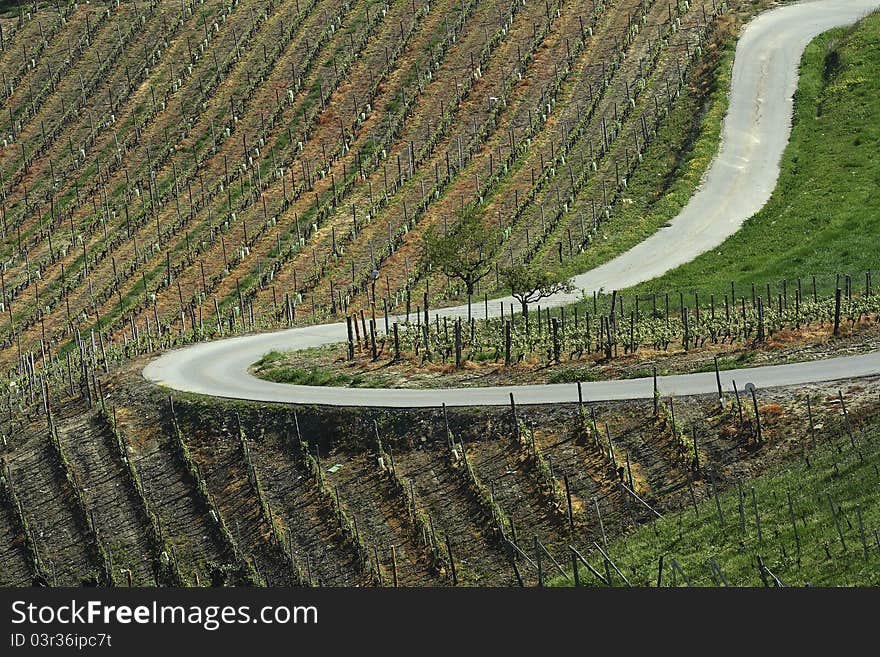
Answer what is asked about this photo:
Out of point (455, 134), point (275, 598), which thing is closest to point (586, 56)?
point (455, 134)

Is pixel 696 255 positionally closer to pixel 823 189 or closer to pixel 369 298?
pixel 823 189

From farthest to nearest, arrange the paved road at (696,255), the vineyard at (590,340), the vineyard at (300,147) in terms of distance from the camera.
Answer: the vineyard at (300,147) → the vineyard at (590,340) → the paved road at (696,255)

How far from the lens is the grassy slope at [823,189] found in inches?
2793

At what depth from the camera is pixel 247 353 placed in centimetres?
6525

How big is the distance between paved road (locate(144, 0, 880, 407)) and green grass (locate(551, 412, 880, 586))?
7.42 metres

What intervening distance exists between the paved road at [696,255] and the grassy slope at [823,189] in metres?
1.14

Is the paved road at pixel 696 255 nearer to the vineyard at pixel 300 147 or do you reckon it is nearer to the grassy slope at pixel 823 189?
the grassy slope at pixel 823 189

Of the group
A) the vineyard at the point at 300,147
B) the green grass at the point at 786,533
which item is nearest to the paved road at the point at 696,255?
the vineyard at the point at 300,147

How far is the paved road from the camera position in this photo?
163 ft

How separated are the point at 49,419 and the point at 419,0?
6510 centimetres

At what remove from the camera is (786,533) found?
3616cm

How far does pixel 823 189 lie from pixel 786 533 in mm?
47439

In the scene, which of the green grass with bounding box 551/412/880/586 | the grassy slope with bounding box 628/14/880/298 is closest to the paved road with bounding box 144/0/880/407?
the grassy slope with bounding box 628/14/880/298

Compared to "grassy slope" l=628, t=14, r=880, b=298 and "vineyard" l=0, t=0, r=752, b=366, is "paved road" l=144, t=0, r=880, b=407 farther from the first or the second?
"vineyard" l=0, t=0, r=752, b=366
